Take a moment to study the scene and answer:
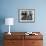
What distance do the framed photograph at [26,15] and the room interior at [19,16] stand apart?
4 cm

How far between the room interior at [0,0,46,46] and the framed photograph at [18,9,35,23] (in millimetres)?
35

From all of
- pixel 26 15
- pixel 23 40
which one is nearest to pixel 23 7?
pixel 26 15

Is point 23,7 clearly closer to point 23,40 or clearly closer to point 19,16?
point 19,16

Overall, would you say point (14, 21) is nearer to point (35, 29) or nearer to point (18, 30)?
point (18, 30)

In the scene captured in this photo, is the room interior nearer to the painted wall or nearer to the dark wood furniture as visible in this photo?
the painted wall

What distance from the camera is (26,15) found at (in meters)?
4.57

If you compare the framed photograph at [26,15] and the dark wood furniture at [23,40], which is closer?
the dark wood furniture at [23,40]

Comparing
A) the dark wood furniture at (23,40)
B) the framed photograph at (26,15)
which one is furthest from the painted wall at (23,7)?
the dark wood furniture at (23,40)

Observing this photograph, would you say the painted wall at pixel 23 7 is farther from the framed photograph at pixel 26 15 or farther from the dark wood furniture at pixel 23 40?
the dark wood furniture at pixel 23 40

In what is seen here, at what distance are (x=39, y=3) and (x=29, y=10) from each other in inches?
16.7

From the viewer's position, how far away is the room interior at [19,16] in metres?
4.53

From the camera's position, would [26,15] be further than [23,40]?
Yes

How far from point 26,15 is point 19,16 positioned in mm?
247

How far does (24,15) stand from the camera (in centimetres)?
456
